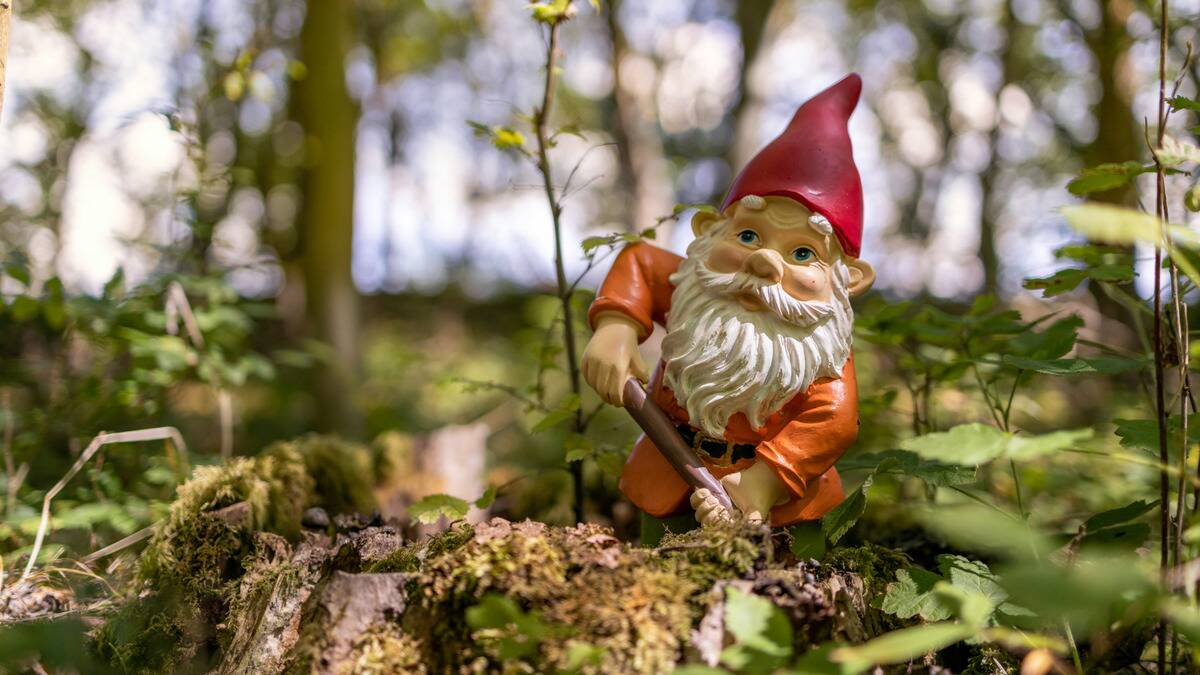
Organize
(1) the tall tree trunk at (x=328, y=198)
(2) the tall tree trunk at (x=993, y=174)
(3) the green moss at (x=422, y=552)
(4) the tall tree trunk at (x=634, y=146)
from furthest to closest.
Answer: (2) the tall tree trunk at (x=993, y=174) → (4) the tall tree trunk at (x=634, y=146) → (1) the tall tree trunk at (x=328, y=198) → (3) the green moss at (x=422, y=552)

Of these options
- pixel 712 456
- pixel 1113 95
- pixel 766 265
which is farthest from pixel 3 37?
pixel 1113 95

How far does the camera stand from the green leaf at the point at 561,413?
214 centimetres

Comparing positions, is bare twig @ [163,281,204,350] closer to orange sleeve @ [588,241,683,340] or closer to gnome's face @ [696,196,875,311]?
orange sleeve @ [588,241,683,340]

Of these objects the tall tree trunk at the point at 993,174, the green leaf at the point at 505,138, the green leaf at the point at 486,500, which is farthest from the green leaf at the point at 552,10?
the tall tree trunk at the point at 993,174

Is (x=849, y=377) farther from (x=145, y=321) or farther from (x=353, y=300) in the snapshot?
(x=353, y=300)

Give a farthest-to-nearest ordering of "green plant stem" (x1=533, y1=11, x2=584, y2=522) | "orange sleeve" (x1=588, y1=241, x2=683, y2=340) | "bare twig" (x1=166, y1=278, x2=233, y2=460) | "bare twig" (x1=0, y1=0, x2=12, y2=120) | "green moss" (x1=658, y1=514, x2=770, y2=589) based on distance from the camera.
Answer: "bare twig" (x1=166, y1=278, x2=233, y2=460)
"green plant stem" (x1=533, y1=11, x2=584, y2=522)
"orange sleeve" (x1=588, y1=241, x2=683, y2=340)
"bare twig" (x1=0, y1=0, x2=12, y2=120)
"green moss" (x1=658, y1=514, x2=770, y2=589)

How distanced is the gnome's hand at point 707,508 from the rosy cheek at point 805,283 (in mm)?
556

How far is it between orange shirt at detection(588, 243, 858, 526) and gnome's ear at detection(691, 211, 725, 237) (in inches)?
9.4

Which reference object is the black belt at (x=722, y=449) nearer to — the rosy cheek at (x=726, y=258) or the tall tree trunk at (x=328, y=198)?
the rosy cheek at (x=726, y=258)

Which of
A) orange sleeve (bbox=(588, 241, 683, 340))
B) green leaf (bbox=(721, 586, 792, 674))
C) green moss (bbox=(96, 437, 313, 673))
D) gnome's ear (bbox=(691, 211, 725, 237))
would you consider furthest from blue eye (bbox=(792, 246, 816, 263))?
green moss (bbox=(96, 437, 313, 673))

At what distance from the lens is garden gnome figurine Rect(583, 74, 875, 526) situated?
1905 millimetres

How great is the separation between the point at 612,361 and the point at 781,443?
0.48 meters

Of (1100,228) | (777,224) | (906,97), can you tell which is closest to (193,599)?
(777,224)

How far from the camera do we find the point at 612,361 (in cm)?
196
